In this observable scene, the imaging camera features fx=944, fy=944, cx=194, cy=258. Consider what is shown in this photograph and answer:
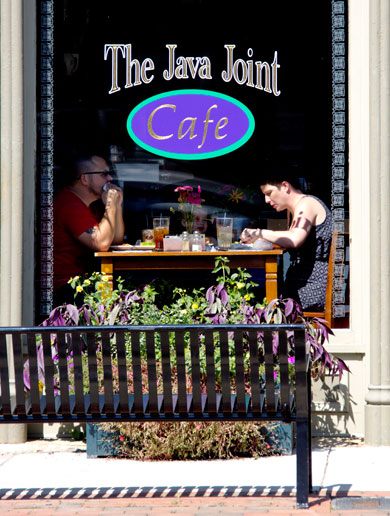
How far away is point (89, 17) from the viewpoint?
303 inches

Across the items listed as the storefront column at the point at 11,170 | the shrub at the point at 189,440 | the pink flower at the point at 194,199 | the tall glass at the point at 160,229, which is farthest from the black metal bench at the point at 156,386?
the pink flower at the point at 194,199

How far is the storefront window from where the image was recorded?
7.62 m

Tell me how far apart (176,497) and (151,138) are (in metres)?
3.18

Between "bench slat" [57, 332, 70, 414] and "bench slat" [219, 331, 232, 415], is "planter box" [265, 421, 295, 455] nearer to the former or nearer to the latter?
"bench slat" [219, 331, 232, 415]

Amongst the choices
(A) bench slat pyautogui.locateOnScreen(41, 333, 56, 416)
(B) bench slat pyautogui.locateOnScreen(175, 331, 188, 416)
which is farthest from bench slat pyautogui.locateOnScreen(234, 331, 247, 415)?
(A) bench slat pyautogui.locateOnScreen(41, 333, 56, 416)

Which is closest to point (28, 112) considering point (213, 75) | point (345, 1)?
point (213, 75)

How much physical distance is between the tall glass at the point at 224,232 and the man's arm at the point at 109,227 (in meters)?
0.80

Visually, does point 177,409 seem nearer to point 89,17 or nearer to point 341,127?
point 341,127

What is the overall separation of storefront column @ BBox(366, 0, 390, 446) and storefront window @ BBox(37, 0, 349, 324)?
44 centimetres

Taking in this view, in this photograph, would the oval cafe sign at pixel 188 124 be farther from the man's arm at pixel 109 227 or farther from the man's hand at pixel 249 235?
the man's hand at pixel 249 235

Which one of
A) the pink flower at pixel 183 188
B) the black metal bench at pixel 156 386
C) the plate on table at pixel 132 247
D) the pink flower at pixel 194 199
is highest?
the pink flower at pixel 183 188

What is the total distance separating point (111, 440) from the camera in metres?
6.81

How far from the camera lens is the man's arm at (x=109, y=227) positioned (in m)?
7.77

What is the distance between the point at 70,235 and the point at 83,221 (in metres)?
0.16
